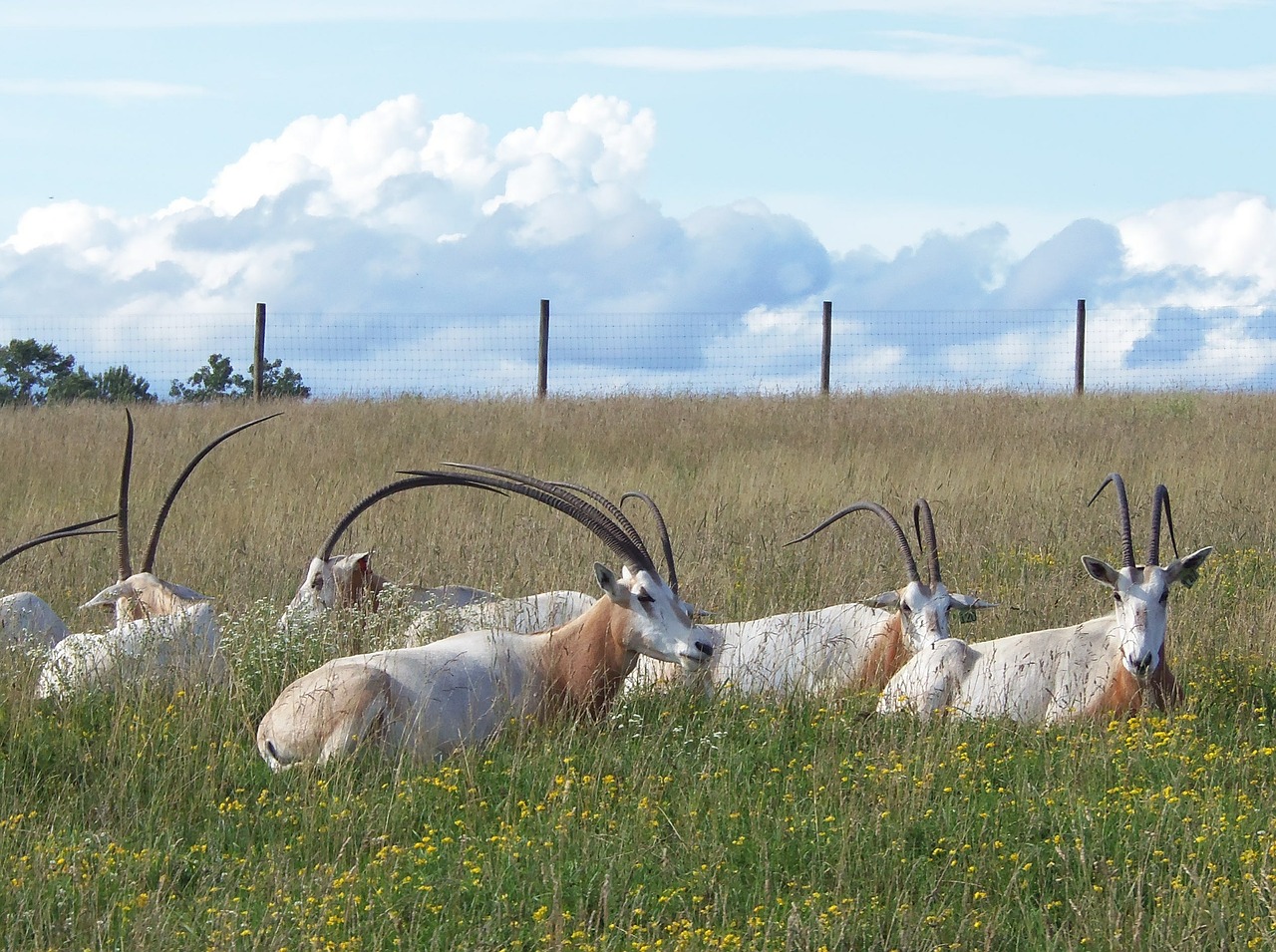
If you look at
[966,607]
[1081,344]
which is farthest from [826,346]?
[966,607]

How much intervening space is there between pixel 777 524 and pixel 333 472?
5754 mm

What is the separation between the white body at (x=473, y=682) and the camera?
596cm

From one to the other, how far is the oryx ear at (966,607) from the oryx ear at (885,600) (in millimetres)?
321

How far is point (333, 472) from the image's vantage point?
15.7m

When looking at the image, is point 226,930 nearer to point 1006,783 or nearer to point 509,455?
point 1006,783

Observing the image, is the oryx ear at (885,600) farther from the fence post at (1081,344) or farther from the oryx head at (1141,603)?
the fence post at (1081,344)

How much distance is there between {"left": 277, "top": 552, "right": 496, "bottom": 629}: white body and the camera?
8.91 meters

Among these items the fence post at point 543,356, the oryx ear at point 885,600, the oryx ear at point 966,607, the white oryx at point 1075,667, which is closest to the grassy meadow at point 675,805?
the oryx ear at point 966,607

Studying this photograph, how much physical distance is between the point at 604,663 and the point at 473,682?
2.14 ft

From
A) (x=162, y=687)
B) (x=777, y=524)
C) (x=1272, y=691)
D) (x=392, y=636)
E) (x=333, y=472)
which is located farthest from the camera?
(x=333, y=472)

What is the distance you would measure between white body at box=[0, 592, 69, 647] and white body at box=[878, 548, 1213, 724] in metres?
4.82

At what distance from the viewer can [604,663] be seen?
671 cm

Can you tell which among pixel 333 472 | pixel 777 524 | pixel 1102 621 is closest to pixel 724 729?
pixel 1102 621

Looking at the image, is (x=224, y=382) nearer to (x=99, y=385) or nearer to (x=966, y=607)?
(x=99, y=385)
